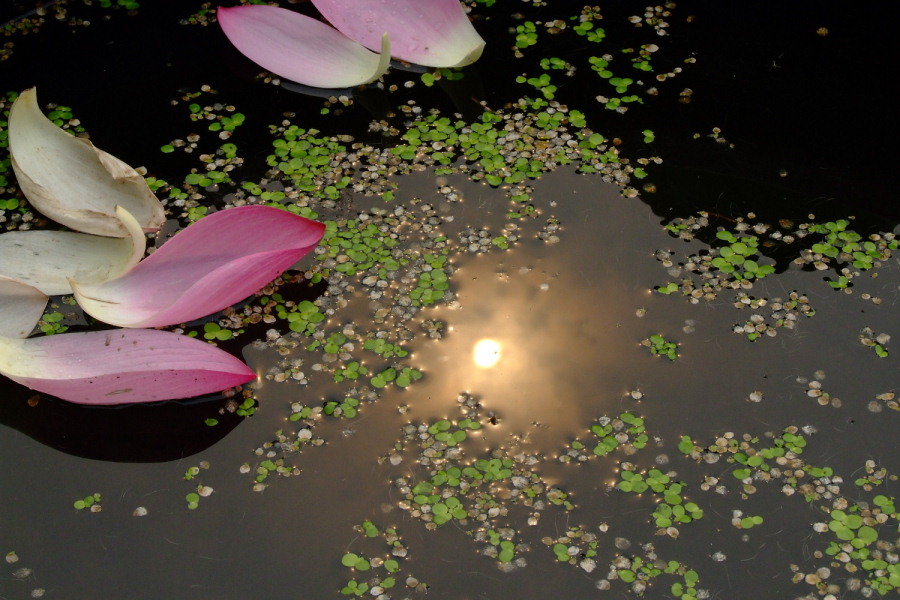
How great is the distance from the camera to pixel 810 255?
2277mm

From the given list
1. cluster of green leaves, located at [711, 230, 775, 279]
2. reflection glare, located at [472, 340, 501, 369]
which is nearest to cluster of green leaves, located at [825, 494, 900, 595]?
cluster of green leaves, located at [711, 230, 775, 279]

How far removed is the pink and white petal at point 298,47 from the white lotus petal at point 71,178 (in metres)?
0.58

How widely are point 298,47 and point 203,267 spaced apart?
2.85ft

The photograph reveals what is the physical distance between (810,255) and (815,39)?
89cm

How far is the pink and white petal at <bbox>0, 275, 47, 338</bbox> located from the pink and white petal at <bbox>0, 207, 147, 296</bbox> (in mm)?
50

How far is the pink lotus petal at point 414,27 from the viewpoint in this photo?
261 centimetres

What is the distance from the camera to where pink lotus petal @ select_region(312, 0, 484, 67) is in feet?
8.55

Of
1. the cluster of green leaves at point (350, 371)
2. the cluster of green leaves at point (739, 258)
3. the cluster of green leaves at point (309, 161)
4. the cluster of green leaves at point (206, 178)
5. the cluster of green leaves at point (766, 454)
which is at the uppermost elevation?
the cluster of green leaves at point (309, 161)

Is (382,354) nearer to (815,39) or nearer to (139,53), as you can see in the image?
(139,53)

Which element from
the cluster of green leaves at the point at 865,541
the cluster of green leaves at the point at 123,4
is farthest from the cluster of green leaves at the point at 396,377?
the cluster of green leaves at the point at 123,4

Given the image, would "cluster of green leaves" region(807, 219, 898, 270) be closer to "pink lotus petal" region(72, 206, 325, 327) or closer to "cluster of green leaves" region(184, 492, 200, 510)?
"pink lotus petal" region(72, 206, 325, 327)

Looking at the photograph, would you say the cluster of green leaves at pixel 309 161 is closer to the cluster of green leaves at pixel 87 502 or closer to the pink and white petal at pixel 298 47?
the pink and white petal at pixel 298 47

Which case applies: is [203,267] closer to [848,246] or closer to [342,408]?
[342,408]

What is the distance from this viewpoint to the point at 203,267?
2.05 m
